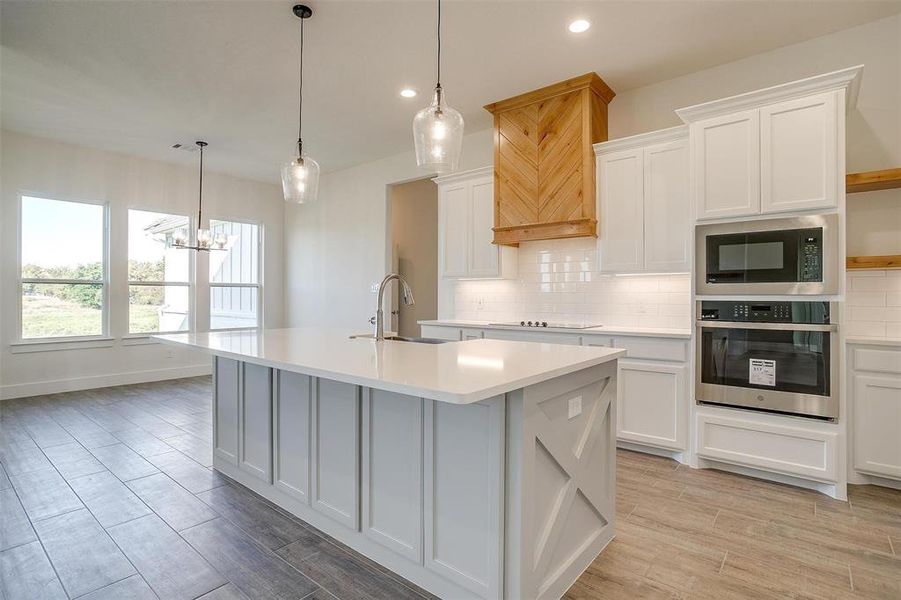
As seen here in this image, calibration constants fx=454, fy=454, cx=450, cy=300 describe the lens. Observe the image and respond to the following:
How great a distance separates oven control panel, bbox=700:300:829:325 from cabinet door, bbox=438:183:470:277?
7.53 feet

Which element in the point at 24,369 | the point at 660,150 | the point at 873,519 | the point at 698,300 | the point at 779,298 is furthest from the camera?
the point at 24,369

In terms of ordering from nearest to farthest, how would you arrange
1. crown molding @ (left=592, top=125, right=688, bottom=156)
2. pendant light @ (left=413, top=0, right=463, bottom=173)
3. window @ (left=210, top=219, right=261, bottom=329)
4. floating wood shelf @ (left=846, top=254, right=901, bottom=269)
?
pendant light @ (left=413, top=0, right=463, bottom=173), floating wood shelf @ (left=846, top=254, right=901, bottom=269), crown molding @ (left=592, top=125, right=688, bottom=156), window @ (left=210, top=219, right=261, bottom=329)

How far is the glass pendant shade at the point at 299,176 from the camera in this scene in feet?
9.43

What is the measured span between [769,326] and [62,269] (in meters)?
7.19

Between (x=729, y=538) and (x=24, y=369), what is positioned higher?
(x=24, y=369)

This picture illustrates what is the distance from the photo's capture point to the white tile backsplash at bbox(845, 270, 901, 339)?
2.89 metres

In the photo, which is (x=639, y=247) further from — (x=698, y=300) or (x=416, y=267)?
(x=416, y=267)

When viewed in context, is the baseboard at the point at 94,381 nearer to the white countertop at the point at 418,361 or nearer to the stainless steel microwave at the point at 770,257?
the white countertop at the point at 418,361

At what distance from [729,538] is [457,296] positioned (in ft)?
11.3

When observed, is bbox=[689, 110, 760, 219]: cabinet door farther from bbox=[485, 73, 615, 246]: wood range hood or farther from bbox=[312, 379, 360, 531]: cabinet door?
bbox=[312, 379, 360, 531]: cabinet door

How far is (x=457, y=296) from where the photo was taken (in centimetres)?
516

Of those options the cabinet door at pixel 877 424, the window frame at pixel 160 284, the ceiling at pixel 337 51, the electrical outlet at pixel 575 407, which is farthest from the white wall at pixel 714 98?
the electrical outlet at pixel 575 407

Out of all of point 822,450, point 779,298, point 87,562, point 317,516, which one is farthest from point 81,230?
point 822,450

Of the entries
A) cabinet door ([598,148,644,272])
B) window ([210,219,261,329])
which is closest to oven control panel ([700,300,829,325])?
cabinet door ([598,148,644,272])
